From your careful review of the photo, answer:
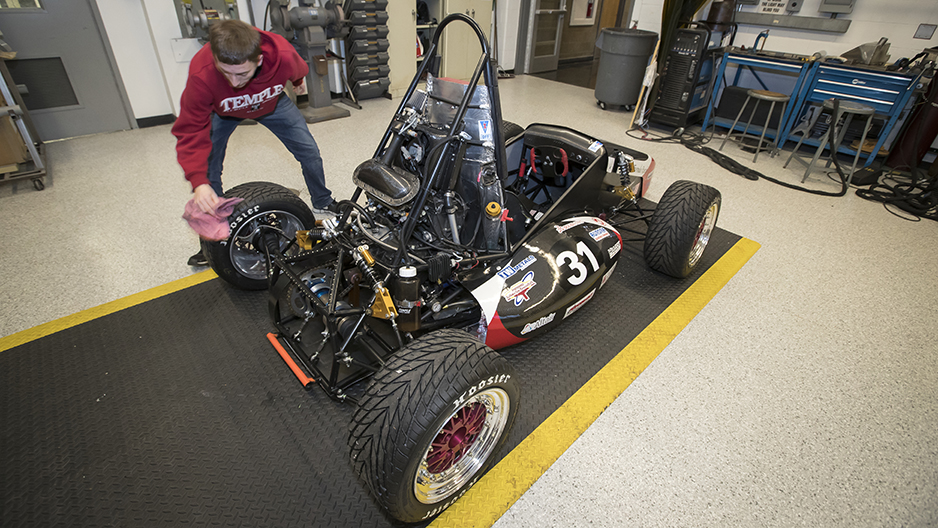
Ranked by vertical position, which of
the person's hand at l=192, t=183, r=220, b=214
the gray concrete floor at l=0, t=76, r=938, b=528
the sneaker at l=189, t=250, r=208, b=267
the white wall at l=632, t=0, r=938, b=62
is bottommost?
the gray concrete floor at l=0, t=76, r=938, b=528

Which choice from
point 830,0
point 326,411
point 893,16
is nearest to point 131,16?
point 326,411

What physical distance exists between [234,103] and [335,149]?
2.52m

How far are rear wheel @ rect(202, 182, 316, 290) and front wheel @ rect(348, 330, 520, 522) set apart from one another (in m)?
1.34

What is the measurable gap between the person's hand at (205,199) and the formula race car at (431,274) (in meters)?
0.16

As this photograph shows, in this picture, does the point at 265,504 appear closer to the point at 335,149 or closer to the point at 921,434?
the point at 921,434

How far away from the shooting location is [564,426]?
2100 millimetres

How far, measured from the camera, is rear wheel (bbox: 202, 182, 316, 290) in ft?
8.04

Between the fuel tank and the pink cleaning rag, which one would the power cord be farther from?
the pink cleaning rag

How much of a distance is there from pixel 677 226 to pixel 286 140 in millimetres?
2758

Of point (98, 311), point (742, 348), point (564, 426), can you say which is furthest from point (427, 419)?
point (98, 311)

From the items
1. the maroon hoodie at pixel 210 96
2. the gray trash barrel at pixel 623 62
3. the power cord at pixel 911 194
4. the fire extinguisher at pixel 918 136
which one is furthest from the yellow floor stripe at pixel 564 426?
the gray trash barrel at pixel 623 62

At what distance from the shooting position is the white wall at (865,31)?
516 centimetres

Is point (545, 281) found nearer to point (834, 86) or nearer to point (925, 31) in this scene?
point (834, 86)

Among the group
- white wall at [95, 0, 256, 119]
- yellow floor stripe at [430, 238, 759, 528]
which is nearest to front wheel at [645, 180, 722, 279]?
yellow floor stripe at [430, 238, 759, 528]
